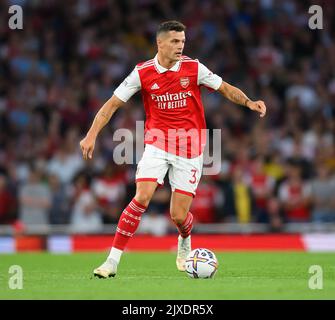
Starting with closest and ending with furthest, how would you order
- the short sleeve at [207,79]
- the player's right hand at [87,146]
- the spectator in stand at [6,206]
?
1. the player's right hand at [87,146]
2. the short sleeve at [207,79]
3. the spectator in stand at [6,206]

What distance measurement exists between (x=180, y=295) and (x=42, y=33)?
1448 cm

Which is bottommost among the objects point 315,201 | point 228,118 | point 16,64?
point 315,201

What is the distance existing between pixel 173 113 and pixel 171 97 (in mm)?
180

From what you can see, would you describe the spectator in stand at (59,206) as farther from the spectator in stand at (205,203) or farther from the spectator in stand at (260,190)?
the spectator in stand at (260,190)

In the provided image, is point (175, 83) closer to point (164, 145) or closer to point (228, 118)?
point (164, 145)

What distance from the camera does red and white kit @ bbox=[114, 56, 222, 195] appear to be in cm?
1098

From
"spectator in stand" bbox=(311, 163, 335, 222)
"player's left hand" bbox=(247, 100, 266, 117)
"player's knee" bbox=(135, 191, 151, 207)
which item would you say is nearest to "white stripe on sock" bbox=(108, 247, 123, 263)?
"player's knee" bbox=(135, 191, 151, 207)

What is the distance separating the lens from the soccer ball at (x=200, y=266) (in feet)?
34.7

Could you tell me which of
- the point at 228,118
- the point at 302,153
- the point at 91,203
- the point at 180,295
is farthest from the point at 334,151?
the point at 180,295

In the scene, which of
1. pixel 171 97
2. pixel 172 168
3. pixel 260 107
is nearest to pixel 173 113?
pixel 171 97

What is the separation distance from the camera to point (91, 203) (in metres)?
18.8

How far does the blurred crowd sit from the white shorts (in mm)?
7357

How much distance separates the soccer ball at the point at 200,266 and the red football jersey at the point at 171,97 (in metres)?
1.21

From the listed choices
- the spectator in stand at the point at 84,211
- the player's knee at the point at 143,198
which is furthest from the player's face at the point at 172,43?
the spectator in stand at the point at 84,211
